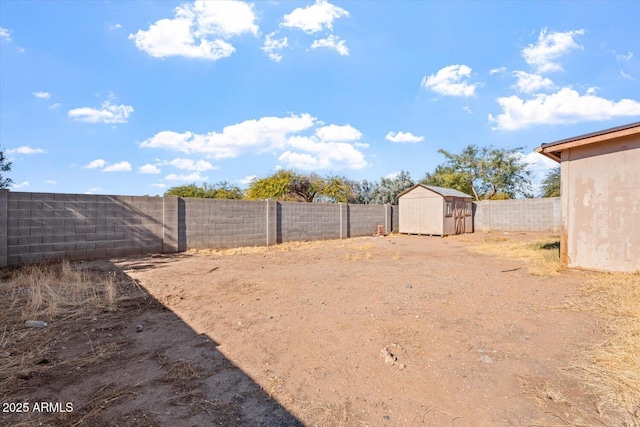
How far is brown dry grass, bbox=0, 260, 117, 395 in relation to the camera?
263 centimetres

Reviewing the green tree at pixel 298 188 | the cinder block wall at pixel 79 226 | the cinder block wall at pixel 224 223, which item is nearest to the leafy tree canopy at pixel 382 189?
the green tree at pixel 298 188

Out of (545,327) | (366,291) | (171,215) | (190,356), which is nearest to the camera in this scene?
(190,356)

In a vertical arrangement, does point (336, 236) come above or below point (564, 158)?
below

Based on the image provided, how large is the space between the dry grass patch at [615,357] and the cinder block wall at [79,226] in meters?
9.61

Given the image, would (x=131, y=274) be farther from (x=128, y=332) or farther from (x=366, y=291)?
(x=366, y=291)

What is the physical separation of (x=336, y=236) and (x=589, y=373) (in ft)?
41.0

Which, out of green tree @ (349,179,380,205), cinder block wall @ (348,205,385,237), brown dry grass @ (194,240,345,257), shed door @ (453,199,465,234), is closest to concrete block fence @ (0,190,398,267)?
brown dry grass @ (194,240,345,257)

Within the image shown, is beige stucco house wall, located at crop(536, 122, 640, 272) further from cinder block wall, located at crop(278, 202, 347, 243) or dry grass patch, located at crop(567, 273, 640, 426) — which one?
cinder block wall, located at crop(278, 202, 347, 243)

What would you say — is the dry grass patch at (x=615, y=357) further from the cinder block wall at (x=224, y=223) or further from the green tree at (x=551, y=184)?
the green tree at (x=551, y=184)

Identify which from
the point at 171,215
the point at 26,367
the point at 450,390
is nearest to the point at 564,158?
the point at 450,390

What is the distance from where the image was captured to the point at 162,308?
421cm

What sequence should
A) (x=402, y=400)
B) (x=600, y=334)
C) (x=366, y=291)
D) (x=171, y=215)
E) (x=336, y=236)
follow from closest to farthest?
1. (x=402, y=400)
2. (x=600, y=334)
3. (x=366, y=291)
4. (x=171, y=215)
5. (x=336, y=236)

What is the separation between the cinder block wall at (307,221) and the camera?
1264 cm

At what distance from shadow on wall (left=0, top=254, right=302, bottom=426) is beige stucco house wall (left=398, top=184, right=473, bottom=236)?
14751 mm
